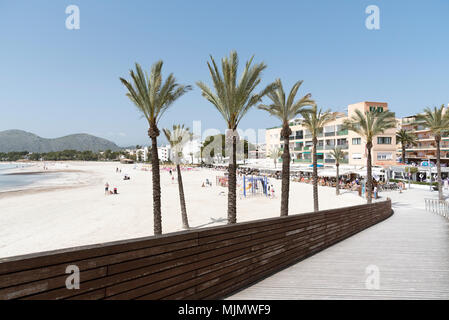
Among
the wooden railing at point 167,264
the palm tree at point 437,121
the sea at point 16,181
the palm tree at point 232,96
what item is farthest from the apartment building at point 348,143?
the sea at point 16,181

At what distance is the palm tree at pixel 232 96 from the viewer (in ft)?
36.6

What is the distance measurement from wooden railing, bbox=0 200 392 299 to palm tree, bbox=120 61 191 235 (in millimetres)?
7341

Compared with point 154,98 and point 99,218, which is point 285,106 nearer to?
point 154,98

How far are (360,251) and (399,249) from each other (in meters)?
1.22

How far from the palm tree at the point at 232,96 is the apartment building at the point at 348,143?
27.5 m

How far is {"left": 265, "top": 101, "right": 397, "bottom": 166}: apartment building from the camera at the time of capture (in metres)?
46.2

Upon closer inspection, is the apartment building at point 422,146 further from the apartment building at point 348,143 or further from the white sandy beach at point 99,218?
the white sandy beach at point 99,218

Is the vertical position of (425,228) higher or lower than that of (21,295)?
lower

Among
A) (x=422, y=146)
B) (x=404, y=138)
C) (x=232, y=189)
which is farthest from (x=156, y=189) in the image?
(x=422, y=146)

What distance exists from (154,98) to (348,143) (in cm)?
4556

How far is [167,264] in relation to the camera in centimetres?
365

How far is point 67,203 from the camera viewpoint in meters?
26.6
